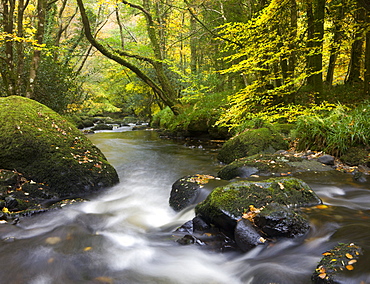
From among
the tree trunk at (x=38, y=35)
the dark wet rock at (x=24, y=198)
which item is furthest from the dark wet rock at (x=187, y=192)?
the tree trunk at (x=38, y=35)

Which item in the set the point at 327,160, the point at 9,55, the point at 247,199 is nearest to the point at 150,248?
the point at 247,199

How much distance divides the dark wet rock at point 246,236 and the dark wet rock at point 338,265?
0.63m

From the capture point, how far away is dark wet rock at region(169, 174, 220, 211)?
160 inches

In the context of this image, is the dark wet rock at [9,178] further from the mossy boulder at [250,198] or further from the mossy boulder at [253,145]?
the mossy boulder at [253,145]

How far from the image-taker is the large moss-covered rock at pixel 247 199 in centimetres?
289

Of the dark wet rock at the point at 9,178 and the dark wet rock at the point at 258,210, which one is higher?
the dark wet rock at the point at 9,178

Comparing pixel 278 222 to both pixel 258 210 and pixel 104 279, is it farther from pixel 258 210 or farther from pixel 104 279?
pixel 104 279

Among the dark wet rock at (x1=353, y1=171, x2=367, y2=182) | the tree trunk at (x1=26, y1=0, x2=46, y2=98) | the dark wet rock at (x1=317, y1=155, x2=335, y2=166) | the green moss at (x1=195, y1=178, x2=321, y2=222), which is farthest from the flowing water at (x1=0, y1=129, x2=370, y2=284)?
the tree trunk at (x1=26, y1=0, x2=46, y2=98)

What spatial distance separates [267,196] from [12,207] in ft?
11.8

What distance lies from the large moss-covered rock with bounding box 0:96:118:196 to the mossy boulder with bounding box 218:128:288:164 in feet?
11.1

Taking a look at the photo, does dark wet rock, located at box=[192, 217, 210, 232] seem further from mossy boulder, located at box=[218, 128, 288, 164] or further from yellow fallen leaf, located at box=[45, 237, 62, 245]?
mossy boulder, located at box=[218, 128, 288, 164]

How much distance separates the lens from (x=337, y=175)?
4.75m

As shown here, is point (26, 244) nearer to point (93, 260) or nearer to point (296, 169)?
point (93, 260)

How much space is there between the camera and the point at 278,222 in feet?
8.55
